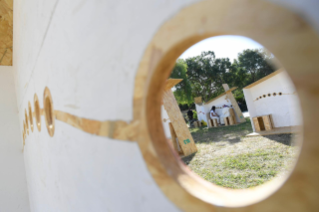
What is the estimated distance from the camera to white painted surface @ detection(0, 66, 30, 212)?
4.62 m

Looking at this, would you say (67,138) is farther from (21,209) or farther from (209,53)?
(209,53)

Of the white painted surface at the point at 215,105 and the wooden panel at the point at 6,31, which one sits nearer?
the wooden panel at the point at 6,31

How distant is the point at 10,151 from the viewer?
4656mm

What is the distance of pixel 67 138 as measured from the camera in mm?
1165

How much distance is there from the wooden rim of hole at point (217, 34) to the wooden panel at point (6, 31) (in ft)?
12.2

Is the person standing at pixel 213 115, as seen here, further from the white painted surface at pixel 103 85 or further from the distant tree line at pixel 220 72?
the white painted surface at pixel 103 85

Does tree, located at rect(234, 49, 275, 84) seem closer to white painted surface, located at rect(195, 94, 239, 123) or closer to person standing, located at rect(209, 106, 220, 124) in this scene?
white painted surface, located at rect(195, 94, 239, 123)

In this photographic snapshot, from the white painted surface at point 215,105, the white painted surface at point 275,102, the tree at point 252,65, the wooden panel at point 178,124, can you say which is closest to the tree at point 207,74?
the tree at point 252,65

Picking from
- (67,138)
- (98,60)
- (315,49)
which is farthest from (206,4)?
(67,138)

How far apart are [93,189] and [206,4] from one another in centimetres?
76

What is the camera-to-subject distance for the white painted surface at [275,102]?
446 centimetres

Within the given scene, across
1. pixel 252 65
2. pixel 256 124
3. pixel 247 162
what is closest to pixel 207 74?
pixel 252 65

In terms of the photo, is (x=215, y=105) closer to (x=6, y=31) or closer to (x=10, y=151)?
(x=10, y=151)

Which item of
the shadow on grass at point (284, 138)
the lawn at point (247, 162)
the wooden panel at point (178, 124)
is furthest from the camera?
the wooden panel at point (178, 124)
